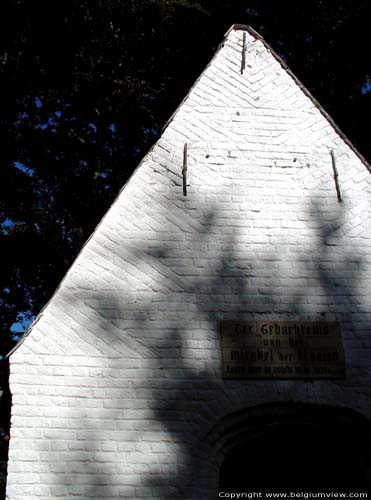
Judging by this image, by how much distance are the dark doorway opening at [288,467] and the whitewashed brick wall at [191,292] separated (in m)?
1.63

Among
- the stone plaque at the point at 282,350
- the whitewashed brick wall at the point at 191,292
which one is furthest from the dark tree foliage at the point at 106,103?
the stone plaque at the point at 282,350

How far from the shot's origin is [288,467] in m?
7.74

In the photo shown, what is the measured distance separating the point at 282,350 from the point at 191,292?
1.02m

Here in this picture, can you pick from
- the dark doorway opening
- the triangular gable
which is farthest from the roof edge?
the dark doorway opening

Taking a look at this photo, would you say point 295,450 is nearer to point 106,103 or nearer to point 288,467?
point 288,467

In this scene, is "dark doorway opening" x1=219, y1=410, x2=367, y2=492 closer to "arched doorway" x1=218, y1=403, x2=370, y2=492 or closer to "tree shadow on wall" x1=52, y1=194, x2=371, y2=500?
"arched doorway" x1=218, y1=403, x2=370, y2=492

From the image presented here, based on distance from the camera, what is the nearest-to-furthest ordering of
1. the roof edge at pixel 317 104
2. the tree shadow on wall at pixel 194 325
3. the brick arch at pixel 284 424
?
the tree shadow on wall at pixel 194 325
the brick arch at pixel 284 424
the roof edge at pixel 317 104

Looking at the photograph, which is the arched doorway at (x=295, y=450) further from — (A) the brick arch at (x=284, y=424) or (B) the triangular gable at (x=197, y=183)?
(B) the triangular gable at (x=197, y=183)

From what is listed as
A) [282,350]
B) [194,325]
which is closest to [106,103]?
[194,325]

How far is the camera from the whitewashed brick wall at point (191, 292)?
5.34 m

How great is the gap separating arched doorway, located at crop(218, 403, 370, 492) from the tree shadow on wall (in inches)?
6.3

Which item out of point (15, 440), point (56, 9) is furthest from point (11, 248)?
point (15, 440)

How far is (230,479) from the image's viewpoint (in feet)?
25.8

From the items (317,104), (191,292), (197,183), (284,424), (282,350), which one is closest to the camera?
(284,424)
